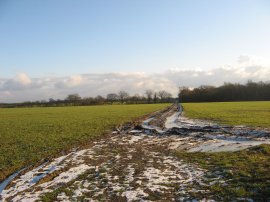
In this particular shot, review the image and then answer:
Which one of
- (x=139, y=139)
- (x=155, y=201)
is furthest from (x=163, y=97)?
(x=155, y=201)

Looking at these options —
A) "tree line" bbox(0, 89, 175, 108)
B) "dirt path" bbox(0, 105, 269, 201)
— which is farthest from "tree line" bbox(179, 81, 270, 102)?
"dirt path" bbox(0, 105, 269, 201)

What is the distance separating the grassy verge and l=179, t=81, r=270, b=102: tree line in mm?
128035

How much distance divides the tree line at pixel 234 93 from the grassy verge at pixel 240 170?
128 m

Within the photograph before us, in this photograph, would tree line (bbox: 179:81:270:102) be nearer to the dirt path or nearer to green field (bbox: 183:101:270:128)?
green field (bbox: 183:101:270:128)

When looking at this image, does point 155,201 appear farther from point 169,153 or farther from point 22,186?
point 169,153

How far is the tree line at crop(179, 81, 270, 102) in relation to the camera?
439 ft

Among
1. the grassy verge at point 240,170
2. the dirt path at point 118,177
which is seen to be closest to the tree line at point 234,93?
the dirt path at point 118,177

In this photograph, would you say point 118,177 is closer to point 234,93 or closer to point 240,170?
point 240,170

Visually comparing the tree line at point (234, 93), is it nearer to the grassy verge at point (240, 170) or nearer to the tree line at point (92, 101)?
the tree line at point (92, 101)

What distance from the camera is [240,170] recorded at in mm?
10852

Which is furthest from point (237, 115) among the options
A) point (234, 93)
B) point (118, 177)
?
point (234, 93)

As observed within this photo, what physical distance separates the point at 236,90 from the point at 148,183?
139 metres

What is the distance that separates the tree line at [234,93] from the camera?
13388cm

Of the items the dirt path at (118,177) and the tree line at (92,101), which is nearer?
the dirt path at (118,177)
